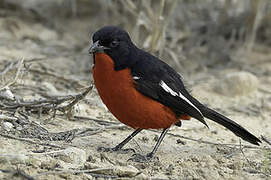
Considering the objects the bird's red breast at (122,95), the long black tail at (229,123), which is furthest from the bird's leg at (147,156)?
the long black tail at (229,123)

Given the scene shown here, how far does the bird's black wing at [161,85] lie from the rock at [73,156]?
808 millimetres

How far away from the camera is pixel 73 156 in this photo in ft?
14.0

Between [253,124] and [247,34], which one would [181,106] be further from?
[247,34]

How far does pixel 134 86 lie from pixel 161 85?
328mm

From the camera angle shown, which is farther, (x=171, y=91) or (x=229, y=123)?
(x=229, y=123)

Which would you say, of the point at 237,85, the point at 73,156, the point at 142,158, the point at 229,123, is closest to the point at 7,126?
the point at 73,156

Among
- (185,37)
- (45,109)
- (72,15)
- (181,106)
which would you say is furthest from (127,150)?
(72,15)

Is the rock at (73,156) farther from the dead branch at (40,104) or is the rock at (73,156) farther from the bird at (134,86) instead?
the dead branch at (40,104)

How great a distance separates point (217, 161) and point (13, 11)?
216 inches

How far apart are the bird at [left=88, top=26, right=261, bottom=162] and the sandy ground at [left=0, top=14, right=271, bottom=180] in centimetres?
35

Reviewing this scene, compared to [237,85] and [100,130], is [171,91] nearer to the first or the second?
[100,130]

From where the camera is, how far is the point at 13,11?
9.23 meters

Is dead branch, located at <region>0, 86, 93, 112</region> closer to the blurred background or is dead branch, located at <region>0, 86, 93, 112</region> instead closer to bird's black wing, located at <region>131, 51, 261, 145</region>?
bird's black wing, located at <region>131, 51, 261, 145</region>

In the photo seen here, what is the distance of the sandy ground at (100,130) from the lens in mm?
4203
